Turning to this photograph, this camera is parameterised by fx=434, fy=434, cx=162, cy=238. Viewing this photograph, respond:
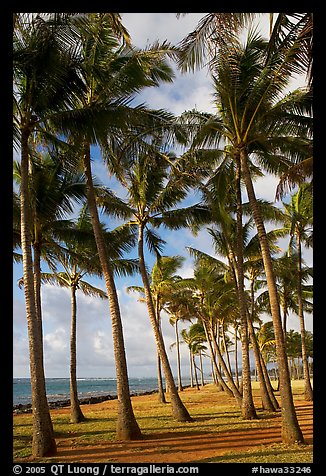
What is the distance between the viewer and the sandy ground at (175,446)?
30.8ft

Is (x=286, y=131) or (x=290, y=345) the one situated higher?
(x=286, y=131)

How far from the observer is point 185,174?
15.8 metres

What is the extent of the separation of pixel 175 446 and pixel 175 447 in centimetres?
14

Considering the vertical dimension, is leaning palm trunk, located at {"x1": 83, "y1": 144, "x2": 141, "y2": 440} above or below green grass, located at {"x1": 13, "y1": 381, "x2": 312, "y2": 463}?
above

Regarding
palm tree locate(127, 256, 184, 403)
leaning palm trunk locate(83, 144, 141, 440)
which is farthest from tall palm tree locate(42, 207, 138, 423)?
palm tree locate(127, 256, 184, 403)

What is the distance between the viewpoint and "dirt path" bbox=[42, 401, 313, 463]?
370 inches

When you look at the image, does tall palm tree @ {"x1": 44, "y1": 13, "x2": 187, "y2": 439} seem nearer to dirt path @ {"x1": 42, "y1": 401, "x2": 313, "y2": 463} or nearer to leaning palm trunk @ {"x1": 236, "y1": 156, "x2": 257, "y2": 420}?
dirt path @ {"x1": 42, "y1": 401, "x2": 313, "y2": 463}

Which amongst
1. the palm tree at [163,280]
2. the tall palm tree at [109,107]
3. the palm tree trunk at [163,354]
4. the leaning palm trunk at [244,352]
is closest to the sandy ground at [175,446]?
the tall palm tree at [109,107]

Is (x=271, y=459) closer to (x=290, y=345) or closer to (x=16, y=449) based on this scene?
(x=16, y=449)
